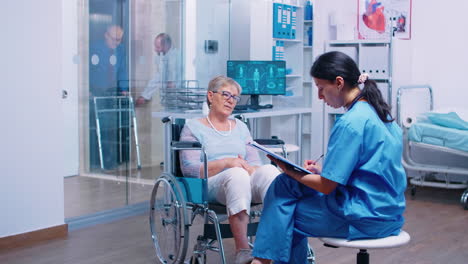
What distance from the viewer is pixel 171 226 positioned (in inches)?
139

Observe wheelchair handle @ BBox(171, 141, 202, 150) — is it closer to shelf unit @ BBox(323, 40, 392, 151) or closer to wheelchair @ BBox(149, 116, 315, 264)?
wheelchair @ BBox(149, 116, 315, 264)

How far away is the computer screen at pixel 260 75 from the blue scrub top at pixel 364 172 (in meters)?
3.00

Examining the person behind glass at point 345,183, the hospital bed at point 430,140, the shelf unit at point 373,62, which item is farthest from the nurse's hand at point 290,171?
the shelf unit at point 373,62

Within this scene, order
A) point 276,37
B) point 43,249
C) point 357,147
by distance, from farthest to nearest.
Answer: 1. point 276,37
2. point 43,249
3. point 357,147

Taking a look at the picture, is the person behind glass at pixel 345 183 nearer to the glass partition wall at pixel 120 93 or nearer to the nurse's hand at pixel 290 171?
the nurse's hand at pixel 290 171

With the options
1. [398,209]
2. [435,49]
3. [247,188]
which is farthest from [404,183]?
[435,49]

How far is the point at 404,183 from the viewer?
240 centimetres

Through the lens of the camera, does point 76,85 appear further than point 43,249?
Yes

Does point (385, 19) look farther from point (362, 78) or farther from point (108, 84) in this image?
point (362, 78)

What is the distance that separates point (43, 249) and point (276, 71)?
8.14 ft

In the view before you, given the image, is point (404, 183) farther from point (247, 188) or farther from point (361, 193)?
point (247, 188)

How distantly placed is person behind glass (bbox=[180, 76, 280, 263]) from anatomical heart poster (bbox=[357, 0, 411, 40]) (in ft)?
9.77

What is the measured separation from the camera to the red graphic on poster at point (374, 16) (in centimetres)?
612

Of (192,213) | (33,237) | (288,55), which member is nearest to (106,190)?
(33,237)
